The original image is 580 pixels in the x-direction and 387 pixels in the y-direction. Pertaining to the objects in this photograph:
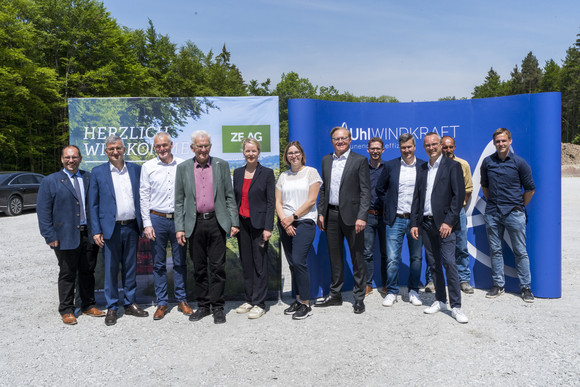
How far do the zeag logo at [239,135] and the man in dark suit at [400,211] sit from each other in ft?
4.94

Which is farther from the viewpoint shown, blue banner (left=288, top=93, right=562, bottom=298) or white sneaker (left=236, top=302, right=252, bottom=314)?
blue banner (left=288, top=93, right=562, bottom=298)

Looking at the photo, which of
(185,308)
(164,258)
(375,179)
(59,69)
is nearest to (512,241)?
(375,179)

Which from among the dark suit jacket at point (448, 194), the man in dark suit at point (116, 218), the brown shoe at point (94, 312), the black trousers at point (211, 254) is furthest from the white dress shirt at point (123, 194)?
the dark suit jacket at point (448, 194)

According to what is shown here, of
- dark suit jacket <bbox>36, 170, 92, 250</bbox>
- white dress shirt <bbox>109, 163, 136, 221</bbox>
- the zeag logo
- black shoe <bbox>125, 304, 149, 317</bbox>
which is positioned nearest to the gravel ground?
black shoe <bbox>125, 304, 149, 317</bbox>

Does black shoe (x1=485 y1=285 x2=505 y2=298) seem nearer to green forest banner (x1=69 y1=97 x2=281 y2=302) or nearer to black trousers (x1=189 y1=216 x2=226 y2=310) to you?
green forest banner (x1=69 y1=97 x2=281 y2=302)

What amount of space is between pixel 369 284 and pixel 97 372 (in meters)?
3.26

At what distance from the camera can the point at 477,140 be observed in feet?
17.4

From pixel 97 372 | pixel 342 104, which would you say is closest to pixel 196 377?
pixel 97 372

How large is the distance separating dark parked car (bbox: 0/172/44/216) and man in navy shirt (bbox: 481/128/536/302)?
1383 cm

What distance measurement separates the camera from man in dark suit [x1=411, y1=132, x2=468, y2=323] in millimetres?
4129

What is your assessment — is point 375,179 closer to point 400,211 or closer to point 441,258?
point 400,211

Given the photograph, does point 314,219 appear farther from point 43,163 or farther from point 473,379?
point 43,163

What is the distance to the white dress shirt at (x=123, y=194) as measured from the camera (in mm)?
4332

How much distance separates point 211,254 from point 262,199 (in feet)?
2.64
